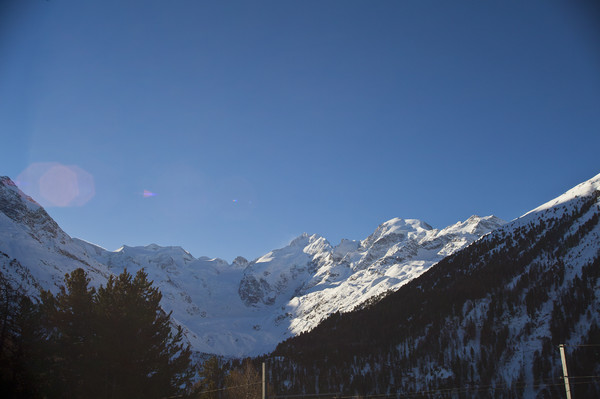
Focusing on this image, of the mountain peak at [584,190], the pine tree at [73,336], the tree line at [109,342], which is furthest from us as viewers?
the mountain peak at [584,190]

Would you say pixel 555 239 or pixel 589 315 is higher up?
pixel 555 239

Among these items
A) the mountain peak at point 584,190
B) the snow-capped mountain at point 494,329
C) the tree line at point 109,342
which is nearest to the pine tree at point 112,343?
the tree line at point 109,342

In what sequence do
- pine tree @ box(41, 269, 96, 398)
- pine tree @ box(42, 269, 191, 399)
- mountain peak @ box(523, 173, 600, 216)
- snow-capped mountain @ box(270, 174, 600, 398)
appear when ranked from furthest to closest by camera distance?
1. mountain peak @ box(523, 173, 600, 216)
2. snow-capped mountain @ box(270, 174, 600, 398)
3. pine tree @ box(42, 269, 191, 399)
4. pine tree @ box(41, 269, 96, 398)

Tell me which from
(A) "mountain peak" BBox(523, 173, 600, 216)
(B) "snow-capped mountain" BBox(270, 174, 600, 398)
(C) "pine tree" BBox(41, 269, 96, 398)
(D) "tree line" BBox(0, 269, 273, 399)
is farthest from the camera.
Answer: (A) "mountain peak" BBox(523, 173, 600, 216)

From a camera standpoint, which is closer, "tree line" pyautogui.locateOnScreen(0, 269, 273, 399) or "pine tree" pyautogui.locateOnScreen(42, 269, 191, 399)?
"tree line" pyautogui.locateOnScreen(0, 269, 273, 399)

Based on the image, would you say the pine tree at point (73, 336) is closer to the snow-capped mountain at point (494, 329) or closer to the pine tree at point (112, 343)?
the pine tree at point (112, 343)

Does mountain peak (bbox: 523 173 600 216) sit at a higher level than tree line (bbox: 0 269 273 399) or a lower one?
higher

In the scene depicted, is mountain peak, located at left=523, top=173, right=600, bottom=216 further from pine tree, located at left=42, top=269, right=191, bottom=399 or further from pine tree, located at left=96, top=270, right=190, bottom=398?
pine tree, located at left=42, top=269, right=191, bottom=399

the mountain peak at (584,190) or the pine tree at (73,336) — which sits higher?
the mountain peak at (584,190)

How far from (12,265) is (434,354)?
178 meters

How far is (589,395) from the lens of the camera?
94125mm

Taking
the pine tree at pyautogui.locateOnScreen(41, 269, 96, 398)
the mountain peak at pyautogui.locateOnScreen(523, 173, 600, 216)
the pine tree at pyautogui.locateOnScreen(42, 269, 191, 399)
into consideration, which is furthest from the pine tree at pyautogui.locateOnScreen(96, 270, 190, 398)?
the mountain peak at pyautogui.locateOnScreen(523, 173, 600, 216)

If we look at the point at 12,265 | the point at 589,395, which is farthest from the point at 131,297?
the point at 12,265

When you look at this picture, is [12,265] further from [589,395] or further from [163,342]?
[589,395]
